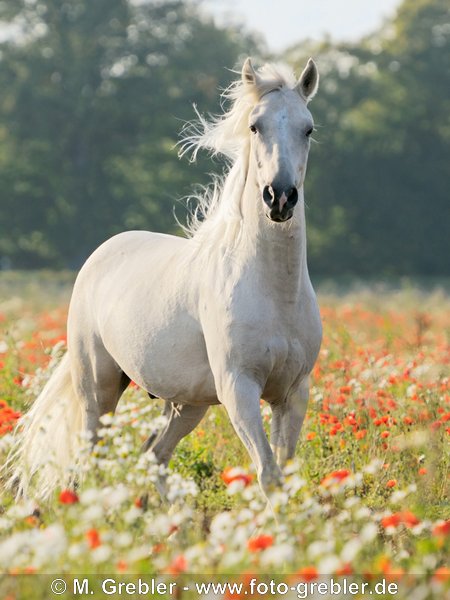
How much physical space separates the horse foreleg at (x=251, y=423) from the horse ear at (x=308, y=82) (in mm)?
1497

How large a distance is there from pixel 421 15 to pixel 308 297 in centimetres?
4643

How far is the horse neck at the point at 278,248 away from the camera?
537cm

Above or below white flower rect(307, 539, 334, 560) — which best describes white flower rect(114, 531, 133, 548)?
above

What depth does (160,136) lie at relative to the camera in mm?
43438

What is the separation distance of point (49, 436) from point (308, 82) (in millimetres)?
2666

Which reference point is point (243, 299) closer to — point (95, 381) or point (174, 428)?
point (174, 428)

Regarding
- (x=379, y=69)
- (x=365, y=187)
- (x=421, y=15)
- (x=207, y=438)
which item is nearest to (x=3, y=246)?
(x=365, y=187)

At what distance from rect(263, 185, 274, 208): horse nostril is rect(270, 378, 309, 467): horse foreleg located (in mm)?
1066

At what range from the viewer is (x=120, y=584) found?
143 inches

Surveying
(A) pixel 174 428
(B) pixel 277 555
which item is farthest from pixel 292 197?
(A) pixel 174 428

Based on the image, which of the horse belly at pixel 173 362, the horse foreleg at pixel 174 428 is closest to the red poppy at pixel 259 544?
the horse belly at pixel 173 362

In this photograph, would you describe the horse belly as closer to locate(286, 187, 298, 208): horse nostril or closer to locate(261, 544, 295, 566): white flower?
locate(286, 187, 298, 208): horse nostril

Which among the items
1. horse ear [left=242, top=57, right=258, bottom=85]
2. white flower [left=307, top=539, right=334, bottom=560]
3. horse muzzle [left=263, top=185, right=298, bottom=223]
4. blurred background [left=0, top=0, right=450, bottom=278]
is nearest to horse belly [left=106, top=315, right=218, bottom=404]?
horse muzzle [left=263, top=185, right=298, bottom=223]

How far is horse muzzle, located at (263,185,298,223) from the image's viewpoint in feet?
16.0
